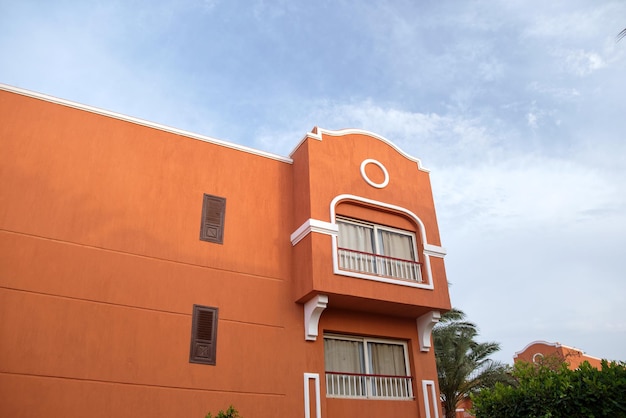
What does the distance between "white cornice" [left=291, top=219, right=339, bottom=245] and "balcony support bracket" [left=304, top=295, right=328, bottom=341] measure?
1.41m

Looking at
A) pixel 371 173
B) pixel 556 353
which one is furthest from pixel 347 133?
pixel 556 353

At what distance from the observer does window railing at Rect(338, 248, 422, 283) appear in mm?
11734

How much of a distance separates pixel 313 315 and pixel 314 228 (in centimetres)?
183

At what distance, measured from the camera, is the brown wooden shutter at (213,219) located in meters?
11.1

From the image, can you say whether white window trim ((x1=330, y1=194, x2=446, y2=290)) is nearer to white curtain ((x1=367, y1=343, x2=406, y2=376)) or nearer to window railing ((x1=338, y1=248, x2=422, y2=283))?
window railing ((x1=338, y1=248, x2=422, y2=283))

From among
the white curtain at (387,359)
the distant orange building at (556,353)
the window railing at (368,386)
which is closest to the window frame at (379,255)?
the white curtain at (387,359)

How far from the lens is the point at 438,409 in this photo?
38.1ft

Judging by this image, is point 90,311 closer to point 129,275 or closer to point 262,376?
point 129,275

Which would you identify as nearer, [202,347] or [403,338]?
[202,347]

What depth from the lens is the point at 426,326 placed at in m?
12.2

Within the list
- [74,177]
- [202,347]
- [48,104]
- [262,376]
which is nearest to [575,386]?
[262,376]

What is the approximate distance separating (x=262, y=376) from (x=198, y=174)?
14.6ft

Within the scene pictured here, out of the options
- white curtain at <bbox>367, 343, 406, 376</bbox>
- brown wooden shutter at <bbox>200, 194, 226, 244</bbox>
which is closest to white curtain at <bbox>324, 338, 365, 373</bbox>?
white curtain at <bbox>367, 343, 406, 376</bbox>

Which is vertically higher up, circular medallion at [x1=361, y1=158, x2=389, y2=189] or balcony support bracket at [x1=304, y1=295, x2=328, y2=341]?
circular medallion at [x1=361, y1=158, x2=389, y2=189]
